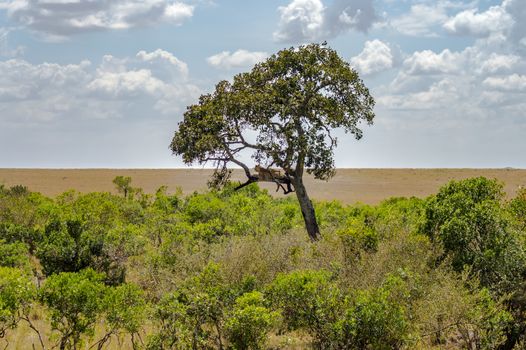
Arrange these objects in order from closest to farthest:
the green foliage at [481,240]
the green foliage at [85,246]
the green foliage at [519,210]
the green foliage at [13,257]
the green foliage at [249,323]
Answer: the green foliage at [249,323] → the green foliage at [481,240] → the green foliage at [519,210] → the green foliage at [13,257] → the green foliage at [85,246]

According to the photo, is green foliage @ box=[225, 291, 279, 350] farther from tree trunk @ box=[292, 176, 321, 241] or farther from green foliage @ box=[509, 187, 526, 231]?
tree trunk @ box=[292, 176, 321, 241]

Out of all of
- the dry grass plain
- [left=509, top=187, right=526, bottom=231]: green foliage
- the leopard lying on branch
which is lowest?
the dry grass plain

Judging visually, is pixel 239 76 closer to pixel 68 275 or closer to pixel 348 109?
pixel 348 109

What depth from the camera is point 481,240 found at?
15.5 m

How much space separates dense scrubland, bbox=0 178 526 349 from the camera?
1211cm

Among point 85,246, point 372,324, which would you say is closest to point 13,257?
point 85,246

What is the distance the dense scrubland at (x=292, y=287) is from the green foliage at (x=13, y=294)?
24 millimetres

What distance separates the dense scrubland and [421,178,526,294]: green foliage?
0.03 meters

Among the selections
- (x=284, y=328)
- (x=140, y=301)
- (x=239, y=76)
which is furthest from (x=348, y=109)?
(x=140, y=301)

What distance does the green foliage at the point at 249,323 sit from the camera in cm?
1160

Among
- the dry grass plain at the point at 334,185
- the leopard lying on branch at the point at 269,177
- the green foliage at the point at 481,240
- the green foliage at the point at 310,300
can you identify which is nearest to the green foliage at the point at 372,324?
the green foliage at the point at 310,300

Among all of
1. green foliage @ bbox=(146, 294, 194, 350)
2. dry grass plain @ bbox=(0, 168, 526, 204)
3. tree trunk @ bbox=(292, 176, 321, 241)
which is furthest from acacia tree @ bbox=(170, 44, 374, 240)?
dry grass plain @ bbox=(0, 168, 526, 204)

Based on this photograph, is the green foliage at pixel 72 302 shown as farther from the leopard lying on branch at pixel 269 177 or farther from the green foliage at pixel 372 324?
the leopard lying on branch at pixel 269 177

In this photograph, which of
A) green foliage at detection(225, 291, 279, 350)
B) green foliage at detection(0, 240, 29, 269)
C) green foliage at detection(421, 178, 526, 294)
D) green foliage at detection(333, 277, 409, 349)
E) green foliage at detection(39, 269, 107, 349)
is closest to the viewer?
green foliage at detection(225, 291, 279, 350)
